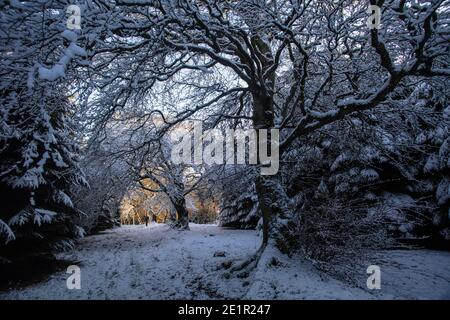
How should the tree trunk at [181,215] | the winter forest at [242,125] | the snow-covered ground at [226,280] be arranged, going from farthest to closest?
the tree trunk at [181,215] → the snow-covered ground at [226,280] → the winter forest at [242,125]

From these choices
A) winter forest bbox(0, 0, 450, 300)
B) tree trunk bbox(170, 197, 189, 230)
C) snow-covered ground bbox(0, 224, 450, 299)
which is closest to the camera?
winter forest bbox(0, 0, 450, 300)

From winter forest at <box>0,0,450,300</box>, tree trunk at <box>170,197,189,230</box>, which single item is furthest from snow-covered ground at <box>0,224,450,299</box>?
tree trunk at <box>170,197,189,230</box>

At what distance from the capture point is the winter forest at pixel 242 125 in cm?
421

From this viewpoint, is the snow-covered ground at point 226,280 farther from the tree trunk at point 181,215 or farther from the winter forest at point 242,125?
the tree trunk at point 181,215

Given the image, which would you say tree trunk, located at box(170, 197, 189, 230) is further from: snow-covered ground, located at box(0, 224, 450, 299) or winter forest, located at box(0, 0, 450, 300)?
snow-covered ground, located at box(0, 224, 450, 299)

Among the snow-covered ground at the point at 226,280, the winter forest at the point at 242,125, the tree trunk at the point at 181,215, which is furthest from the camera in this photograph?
the tree trunk at the point at 181,215

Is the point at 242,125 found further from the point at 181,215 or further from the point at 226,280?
the point at 181,215

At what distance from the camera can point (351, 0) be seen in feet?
17.3

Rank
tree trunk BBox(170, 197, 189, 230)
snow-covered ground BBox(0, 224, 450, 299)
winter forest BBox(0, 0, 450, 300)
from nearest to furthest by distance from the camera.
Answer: winter forest BBox(0, 0, 450, 300) < snow-covered ground BBox(0, 224, 450, 299) < tree trunk BBox(170, 197, 189, 230)

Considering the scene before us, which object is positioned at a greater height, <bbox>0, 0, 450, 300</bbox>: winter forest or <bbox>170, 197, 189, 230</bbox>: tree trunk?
<bbox>0, 0, 450, 300</bbox>: winter forest

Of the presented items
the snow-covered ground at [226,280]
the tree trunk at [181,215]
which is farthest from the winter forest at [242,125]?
the tree trunk at [181,215]

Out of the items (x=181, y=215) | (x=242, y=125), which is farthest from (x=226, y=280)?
(x=181, y=215)

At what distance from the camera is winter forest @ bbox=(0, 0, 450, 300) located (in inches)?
166
